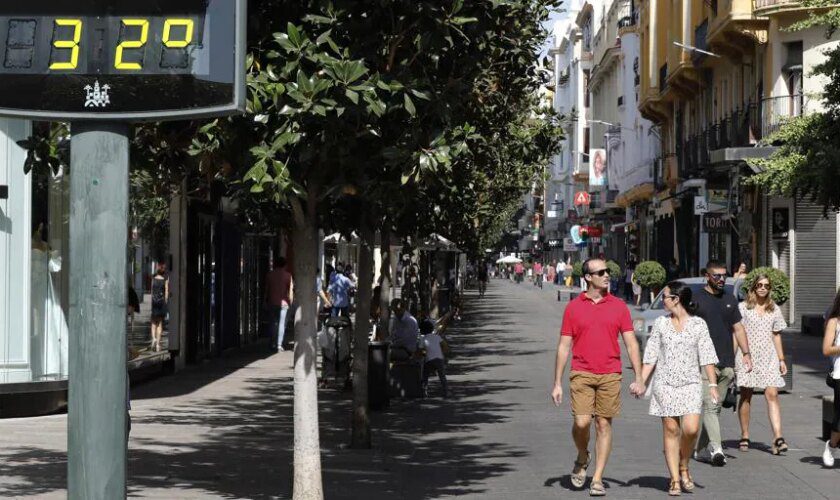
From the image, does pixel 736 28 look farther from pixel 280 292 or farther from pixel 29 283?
pixel 29 283

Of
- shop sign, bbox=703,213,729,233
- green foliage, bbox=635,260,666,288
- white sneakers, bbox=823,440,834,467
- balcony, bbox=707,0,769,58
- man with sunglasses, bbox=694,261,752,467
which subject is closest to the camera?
white sneakers, bbox=823,440,834,467

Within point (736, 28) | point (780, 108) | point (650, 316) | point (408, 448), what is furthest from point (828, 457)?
point (736, 28)

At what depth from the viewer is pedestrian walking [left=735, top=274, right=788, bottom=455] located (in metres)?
Result: 14.4

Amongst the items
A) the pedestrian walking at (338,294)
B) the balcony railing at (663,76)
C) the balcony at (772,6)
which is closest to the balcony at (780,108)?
the balcony at (772,6)

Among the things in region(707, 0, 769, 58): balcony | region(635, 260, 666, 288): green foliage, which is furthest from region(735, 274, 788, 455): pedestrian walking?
region(635, 260, 666, 288): green foliage

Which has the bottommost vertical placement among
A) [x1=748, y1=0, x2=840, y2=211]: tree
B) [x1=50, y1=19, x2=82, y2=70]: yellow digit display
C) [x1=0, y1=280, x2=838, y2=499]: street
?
[x1=0, y1=280, x2=838, y2=499]: street

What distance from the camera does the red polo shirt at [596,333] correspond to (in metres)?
11.9

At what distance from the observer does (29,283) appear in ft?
56.7

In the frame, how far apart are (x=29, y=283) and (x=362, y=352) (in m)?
4.49

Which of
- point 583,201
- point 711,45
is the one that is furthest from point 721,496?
point 583,201

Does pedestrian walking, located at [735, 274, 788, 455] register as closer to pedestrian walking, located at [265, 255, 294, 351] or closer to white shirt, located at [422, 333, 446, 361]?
white shirt, located at [422, 333, 446, 361]

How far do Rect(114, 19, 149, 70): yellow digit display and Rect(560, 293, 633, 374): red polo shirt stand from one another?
607 centimetres

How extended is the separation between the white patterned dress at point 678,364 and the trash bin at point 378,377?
6323mm

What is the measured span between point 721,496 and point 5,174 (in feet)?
29.6
